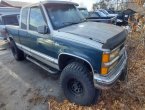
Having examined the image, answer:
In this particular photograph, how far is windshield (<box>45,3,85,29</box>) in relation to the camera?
425 cm

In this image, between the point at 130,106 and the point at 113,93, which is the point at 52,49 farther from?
the point at 130,106

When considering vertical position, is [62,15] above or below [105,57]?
above

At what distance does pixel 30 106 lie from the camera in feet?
13.3

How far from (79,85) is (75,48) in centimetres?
84

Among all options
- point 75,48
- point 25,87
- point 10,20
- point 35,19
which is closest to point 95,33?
point 75,48

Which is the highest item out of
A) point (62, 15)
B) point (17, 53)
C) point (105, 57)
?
point (62, 15)

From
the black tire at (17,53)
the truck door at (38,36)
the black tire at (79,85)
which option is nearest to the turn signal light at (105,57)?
the black tire at (79,85)

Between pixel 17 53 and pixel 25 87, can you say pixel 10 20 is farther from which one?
pixel 25 87

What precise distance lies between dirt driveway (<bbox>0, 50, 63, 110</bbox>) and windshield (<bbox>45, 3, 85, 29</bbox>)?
170 centimetres

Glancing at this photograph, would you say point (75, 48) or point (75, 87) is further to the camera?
point (75, 87)

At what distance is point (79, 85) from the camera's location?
3.83 metres

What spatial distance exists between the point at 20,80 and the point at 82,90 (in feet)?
7.89

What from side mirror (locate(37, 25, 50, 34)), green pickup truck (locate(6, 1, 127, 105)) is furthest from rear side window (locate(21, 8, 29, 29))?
side mirror (locate(37, 25, 50, 34))

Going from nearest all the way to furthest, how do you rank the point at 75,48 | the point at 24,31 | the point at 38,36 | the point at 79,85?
the point at 75,48, the point at 79,85, the point at 38,36, the point at 24,31
